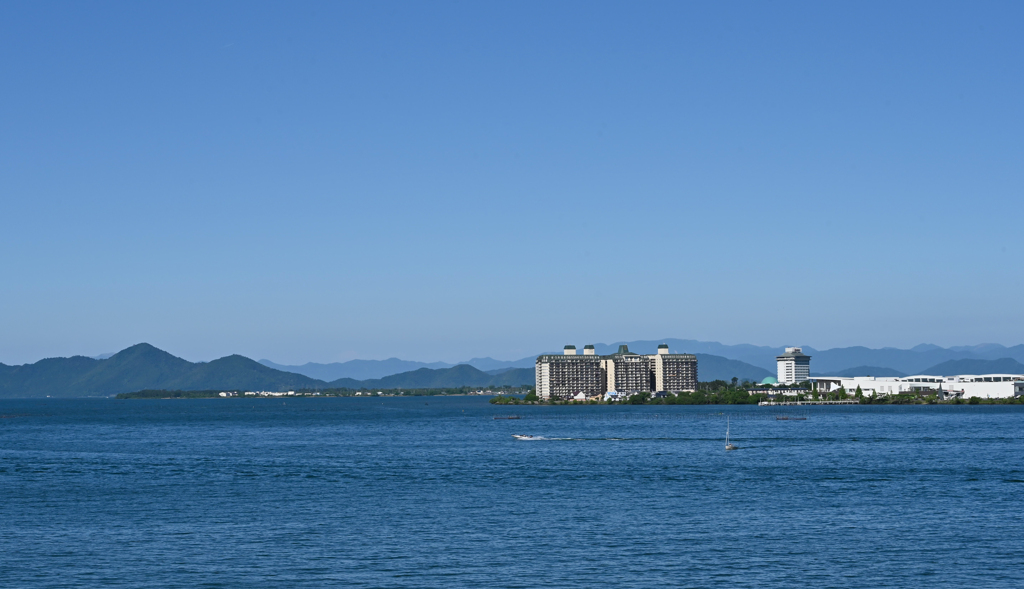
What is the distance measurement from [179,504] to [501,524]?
57.4 feet

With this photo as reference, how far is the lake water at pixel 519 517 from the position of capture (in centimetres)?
3541

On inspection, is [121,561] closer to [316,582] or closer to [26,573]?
[26,573]

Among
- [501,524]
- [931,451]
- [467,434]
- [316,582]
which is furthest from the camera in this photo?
[467,434]

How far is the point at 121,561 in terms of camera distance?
37.4 meters

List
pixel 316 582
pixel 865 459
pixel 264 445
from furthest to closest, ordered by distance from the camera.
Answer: pixel 264 445, pixel 865 459, pixel 316 582

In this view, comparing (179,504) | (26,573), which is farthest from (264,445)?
(26,573)

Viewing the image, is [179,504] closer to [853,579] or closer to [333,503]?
[333,503]

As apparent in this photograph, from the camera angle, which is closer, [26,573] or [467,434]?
[26,573]

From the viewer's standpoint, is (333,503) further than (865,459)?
No

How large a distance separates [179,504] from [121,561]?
52.0 feet

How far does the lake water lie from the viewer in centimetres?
3541

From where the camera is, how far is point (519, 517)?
47875 mm

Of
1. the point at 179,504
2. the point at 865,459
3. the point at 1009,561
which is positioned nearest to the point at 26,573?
the point at 179,504

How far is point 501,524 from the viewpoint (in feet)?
150
